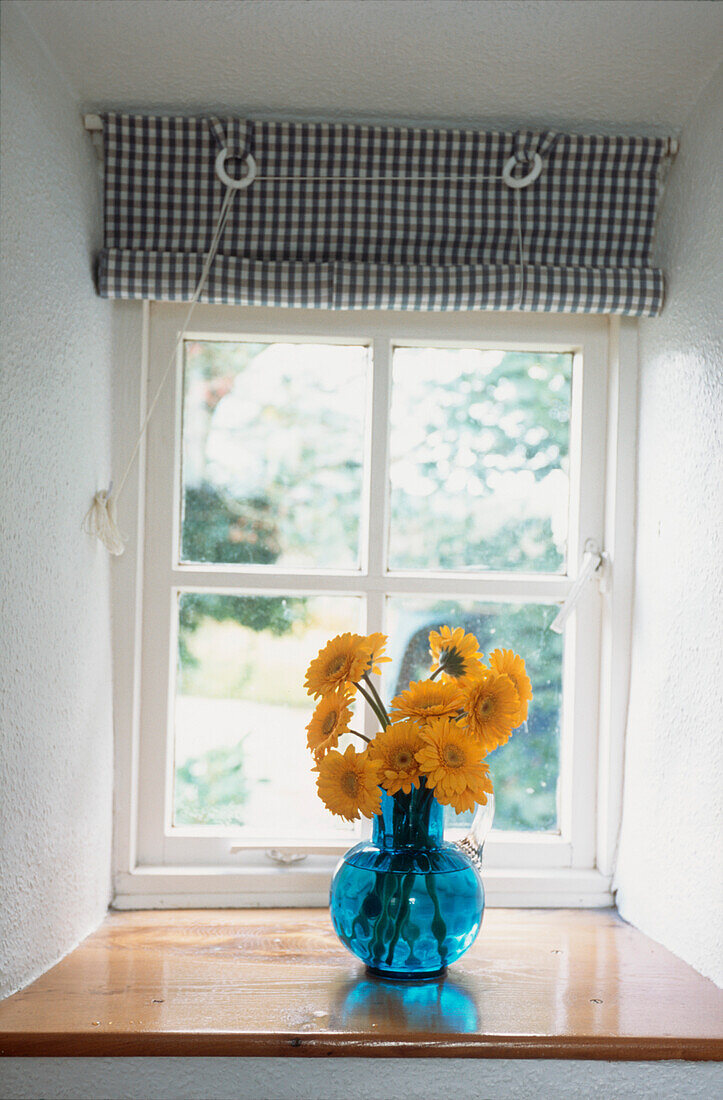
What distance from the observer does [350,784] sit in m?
1.23

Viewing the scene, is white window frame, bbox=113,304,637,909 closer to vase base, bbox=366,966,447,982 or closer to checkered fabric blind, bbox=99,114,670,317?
checkered fabric blind, bbox=99,114,670,317

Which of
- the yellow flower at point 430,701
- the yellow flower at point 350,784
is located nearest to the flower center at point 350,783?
the yellow flower at point 350,784

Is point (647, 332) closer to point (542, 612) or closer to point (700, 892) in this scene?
point (542, 612)

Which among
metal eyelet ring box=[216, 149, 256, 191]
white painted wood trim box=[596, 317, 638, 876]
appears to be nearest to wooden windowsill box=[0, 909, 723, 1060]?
white painted wood trim box=[596, 317, 638, 876]

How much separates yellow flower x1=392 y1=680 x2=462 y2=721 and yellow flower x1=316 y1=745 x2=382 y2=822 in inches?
3.1

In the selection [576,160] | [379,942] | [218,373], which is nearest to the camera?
[379,942]

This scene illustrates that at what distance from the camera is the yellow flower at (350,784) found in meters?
1.22

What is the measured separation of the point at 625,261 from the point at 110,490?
90 centimetres

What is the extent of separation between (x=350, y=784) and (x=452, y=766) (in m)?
0.14

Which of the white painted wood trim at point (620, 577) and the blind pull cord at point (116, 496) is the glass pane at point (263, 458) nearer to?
the blind pull cord at point (116, 496)

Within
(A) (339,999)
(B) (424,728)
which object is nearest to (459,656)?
(B) (424,728)

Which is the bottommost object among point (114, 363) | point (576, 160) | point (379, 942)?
point (379, 942)

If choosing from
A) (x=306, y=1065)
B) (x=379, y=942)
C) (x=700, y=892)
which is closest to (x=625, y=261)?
(x=700, y=892)

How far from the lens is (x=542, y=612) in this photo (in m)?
1.64
